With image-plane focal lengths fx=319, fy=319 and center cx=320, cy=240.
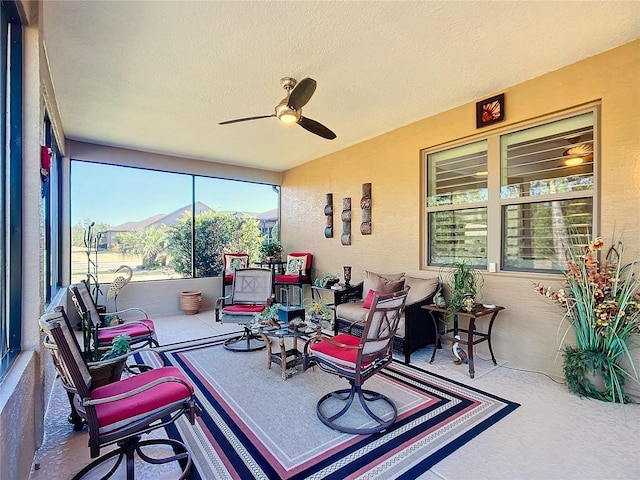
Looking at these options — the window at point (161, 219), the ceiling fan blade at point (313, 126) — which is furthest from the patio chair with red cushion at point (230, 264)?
the ceiling fan blade at point (313, 126)

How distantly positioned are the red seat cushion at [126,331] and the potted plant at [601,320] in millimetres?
4021

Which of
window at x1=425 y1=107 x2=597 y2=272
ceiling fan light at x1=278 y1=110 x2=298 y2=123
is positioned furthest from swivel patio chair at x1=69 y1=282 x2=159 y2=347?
window at x1=425 y1=107 x2=597 y2=272

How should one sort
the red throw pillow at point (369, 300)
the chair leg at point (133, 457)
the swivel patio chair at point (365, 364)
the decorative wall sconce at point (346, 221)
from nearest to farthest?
the chair leg at point (133, 457) → the swivel patio chair at point (365, 364) → the red throw pillow at point (369, 300) → the decorative wall sconce at point (346, 221)

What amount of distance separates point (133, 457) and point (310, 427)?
1119 mm

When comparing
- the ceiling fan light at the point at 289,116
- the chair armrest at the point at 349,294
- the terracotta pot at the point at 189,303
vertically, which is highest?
the ceiling fan light at the point at 289,116

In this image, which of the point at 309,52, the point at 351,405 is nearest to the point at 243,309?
the point at 351,405

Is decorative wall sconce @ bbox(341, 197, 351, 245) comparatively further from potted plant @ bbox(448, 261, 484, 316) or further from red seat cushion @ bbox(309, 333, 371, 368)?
red seat cushion @ bbox(309, 333, 371, 368)

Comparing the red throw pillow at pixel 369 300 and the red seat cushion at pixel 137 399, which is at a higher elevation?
the red throw pillow at pixel 369 300

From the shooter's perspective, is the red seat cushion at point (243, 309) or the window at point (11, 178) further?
the red seat cushion at point (243, 309)

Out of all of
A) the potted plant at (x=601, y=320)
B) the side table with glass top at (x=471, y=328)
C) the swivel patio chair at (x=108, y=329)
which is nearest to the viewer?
the potted plant at (x=601, y=320)

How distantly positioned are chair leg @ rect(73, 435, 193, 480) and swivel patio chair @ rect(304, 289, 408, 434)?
0.95 meters

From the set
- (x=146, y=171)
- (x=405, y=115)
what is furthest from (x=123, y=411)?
(x=146, y=171)

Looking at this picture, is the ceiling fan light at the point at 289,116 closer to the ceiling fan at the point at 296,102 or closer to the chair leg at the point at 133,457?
the ceiling fan at the point at 296,102

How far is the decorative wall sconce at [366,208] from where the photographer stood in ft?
16.8
